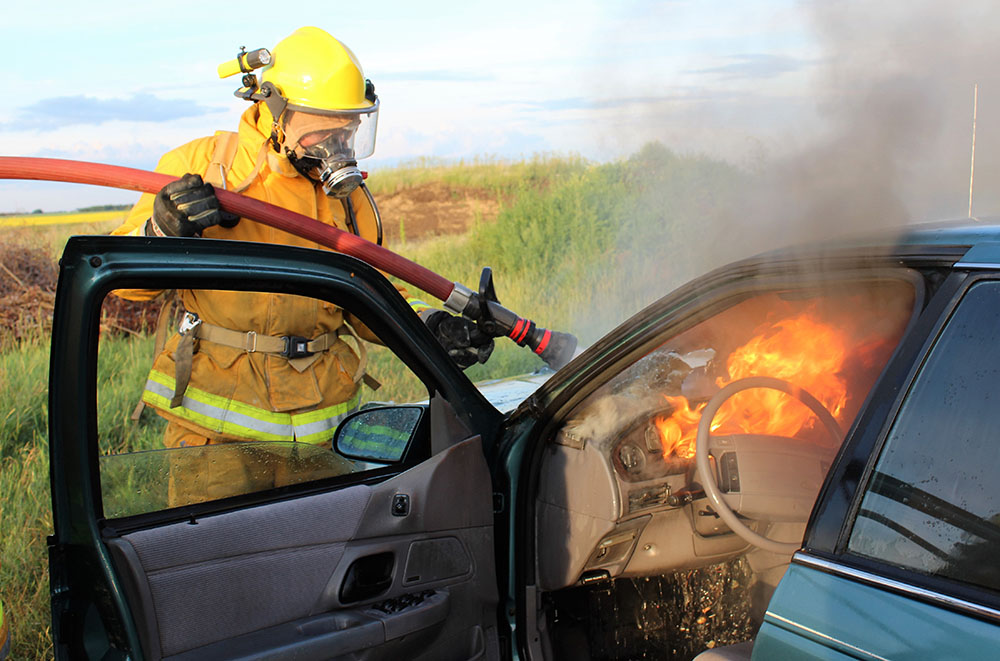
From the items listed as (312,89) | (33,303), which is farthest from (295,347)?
(33,303)

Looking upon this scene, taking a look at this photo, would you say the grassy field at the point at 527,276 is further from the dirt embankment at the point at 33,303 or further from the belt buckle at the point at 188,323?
the belt buckle at the point at 188,323

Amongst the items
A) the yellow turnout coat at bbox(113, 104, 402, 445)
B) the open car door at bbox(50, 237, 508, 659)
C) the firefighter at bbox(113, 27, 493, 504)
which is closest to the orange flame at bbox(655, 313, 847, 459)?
the open car door at bbox(50, 237, 508, 659)

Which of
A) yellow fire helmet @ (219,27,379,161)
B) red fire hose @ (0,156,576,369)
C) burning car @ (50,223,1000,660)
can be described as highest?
yellow fire helmet @ (219,27,379,161)

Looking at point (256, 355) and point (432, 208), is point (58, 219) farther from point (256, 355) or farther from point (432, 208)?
point (256, 355)

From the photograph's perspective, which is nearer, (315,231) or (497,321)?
(315,231)

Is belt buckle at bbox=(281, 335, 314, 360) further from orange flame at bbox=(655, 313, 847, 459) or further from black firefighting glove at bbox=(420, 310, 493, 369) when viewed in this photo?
orange flame at bbox=(655, 313, 847, 459)

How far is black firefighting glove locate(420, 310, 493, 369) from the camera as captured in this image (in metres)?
3.12

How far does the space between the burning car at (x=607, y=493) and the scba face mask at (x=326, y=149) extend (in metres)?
1.08

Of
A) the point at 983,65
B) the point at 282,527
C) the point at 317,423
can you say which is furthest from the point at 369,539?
the point at 983,65

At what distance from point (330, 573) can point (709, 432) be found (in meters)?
0.96

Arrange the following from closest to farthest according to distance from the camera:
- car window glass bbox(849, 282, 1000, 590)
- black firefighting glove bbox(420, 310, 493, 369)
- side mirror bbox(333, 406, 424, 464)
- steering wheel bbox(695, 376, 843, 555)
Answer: car window glass bbox(849, 282, 1000, 590) < steering wheel bbox(695, 376, 843, 555) < side mirror bbox(333, 406, 424, 464) < black firefighting glove bbox(420, 310, 493, 369)

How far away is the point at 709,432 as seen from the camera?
2.12 m

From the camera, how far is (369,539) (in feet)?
6.81

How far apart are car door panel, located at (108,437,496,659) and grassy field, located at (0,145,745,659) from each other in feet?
4.50
